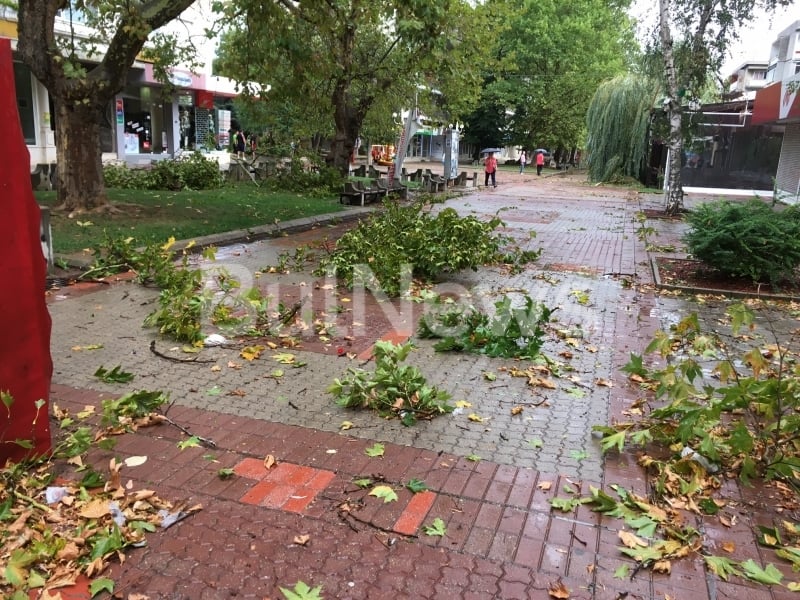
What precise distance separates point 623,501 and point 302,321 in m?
4.18

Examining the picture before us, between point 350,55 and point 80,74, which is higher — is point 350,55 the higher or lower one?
the higher one

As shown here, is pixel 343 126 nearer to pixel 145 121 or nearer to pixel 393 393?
pixel 145 121

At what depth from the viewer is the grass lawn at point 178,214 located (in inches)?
430

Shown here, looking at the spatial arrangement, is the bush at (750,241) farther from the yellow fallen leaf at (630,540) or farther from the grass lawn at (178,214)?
the grass lawn at (178,214)

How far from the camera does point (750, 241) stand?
904 centimetres

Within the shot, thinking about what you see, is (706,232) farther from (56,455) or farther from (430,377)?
(56,455)

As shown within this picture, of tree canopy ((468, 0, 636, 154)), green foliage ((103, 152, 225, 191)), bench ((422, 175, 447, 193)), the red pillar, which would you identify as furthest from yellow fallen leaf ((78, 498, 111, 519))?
tree canopy ((468, 0, 636, 154))

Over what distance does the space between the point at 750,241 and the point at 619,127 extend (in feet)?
85.4

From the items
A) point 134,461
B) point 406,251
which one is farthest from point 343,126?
point 134,461

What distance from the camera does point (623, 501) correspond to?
11.6 ft

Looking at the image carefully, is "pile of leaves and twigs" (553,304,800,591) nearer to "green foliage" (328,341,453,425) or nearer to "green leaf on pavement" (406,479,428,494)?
"green leaf on pavement" (406,479,428,494)

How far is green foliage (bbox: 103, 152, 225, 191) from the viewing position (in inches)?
722

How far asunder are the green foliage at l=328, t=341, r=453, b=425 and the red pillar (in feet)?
6.44

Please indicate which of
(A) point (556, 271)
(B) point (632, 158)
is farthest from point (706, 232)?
(B) point (632, 158)
